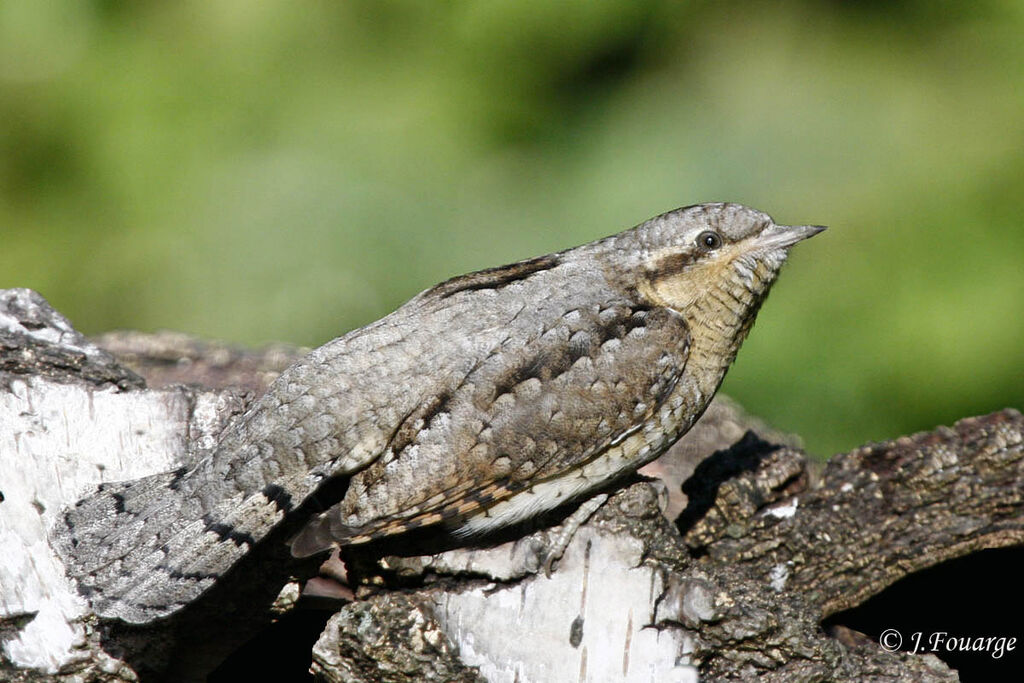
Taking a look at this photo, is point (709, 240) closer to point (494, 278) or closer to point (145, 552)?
point (494, 278)

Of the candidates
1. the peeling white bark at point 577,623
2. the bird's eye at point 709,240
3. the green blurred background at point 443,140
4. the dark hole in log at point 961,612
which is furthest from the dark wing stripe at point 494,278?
the green blurred background at point 443,140

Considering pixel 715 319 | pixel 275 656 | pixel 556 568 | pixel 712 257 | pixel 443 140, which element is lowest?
pixel 275 656

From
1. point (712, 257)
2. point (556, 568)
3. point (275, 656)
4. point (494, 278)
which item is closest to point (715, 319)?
point (712, 257)

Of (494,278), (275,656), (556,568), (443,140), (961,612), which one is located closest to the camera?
(556,568)

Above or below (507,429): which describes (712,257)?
above

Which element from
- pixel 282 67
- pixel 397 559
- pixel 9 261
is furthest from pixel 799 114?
pixel 9 261

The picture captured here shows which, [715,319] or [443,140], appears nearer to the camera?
[715,319]

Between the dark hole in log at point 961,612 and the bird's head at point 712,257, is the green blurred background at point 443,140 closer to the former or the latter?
the dark hole in log at point 961,612

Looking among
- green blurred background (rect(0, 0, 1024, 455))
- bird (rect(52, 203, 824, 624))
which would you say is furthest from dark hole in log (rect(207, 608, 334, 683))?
green blurred background (rect(0, 0, 1024, 455))
